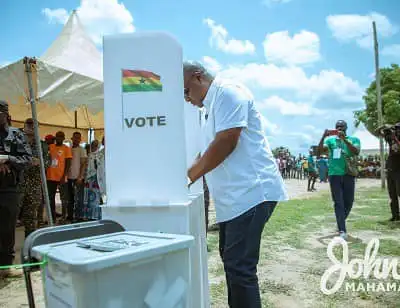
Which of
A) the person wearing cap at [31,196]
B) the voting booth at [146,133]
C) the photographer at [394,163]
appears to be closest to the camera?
the voting booth at [146,133]

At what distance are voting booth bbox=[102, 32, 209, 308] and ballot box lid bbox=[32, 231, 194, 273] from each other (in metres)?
0.30

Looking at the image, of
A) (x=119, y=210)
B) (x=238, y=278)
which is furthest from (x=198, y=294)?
(x=119, y=210)

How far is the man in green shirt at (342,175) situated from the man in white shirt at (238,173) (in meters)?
3.20

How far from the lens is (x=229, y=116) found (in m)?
1.84

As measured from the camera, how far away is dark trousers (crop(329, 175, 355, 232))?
4871 millimetres

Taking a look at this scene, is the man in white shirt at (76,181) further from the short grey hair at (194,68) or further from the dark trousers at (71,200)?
the short grey hair at (194,68)

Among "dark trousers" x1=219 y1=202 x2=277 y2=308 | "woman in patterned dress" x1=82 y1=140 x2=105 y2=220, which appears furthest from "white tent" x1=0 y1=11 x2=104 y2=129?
"dark trousers" x1=219 y1=202 x2=277 y2=308

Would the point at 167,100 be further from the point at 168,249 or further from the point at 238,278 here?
the point at 238,278

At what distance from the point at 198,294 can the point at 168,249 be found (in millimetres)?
829

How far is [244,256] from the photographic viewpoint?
1.83m

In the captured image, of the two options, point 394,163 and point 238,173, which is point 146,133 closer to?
point 238,173

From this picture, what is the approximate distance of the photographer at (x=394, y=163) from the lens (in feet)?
19.7
